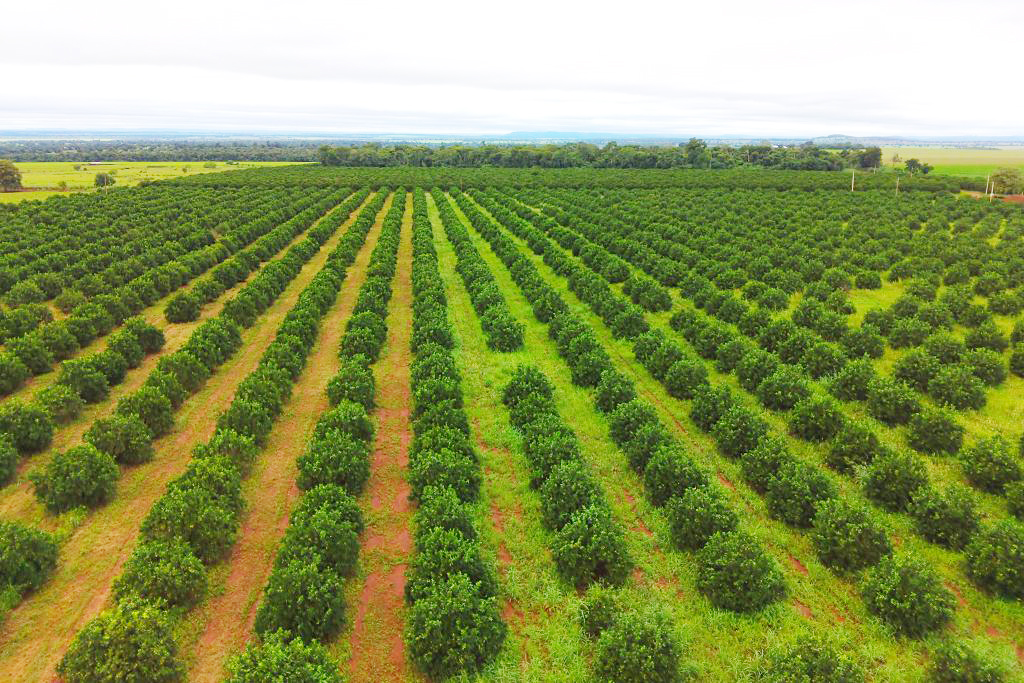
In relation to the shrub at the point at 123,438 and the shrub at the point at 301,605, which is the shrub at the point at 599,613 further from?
the shrub at the point at 123,438

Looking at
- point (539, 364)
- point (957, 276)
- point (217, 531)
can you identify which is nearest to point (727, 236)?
point (957, 276)

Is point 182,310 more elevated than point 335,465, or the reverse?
point 182,310

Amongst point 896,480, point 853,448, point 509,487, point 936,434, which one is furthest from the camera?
point 936,434

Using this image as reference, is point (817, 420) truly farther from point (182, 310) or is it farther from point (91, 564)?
point (182, 310)

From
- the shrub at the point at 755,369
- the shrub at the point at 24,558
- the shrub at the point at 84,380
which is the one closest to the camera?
the shrub at the point at 24,558

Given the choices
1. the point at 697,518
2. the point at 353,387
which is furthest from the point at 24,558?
the point at 697,518

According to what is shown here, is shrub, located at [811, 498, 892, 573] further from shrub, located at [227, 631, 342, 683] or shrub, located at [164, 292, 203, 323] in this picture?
shrub, located at [164, 292, 203, 323]

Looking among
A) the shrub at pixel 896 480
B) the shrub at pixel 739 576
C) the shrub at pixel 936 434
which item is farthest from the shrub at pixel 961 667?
the shrub at pixel 936 434
